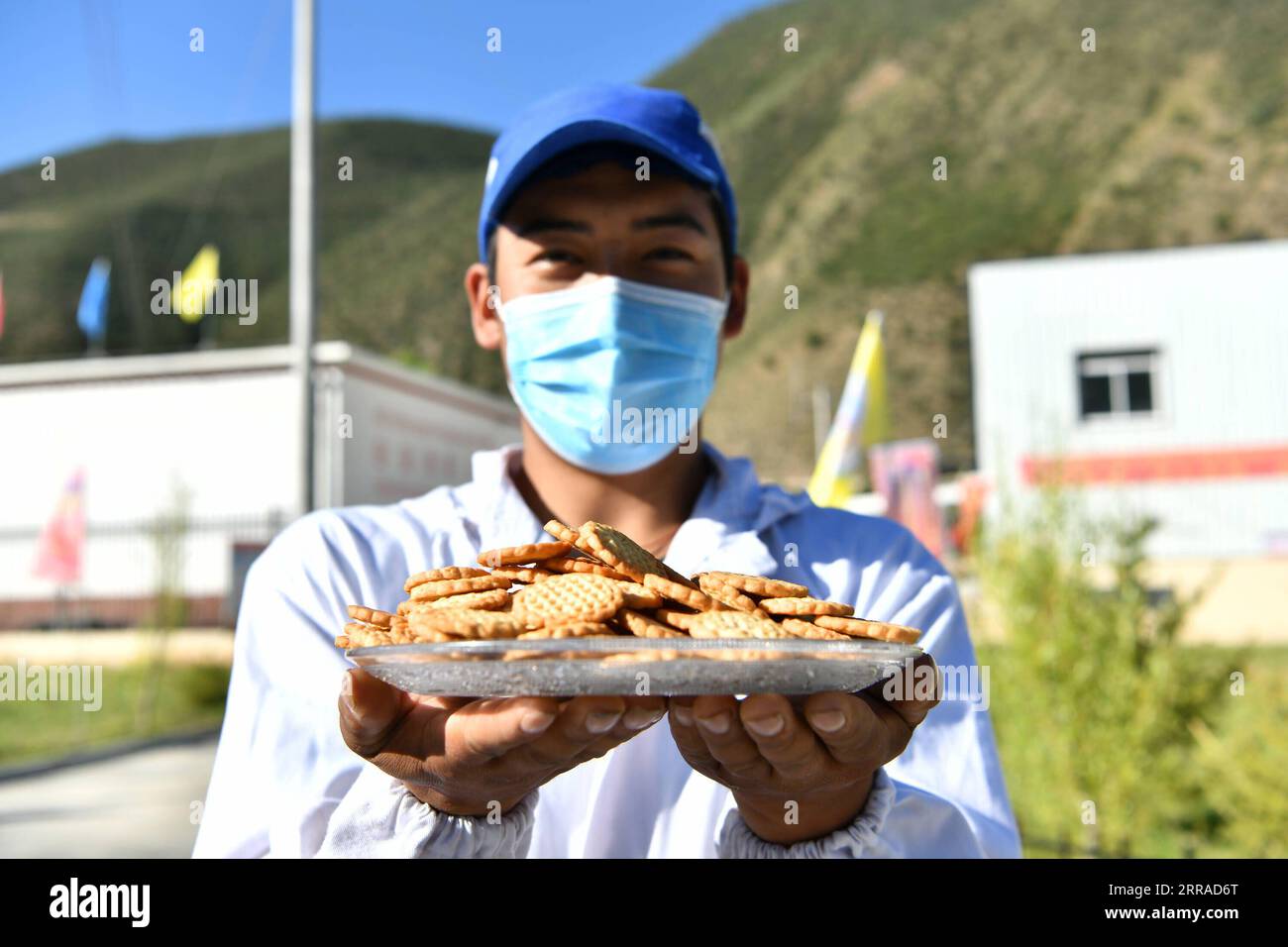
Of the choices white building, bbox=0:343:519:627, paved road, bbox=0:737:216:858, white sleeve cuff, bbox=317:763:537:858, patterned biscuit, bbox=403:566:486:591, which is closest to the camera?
patterned biscuit, bbox=403:566:486:591

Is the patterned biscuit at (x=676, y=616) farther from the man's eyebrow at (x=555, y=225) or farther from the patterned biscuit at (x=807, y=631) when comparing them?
the man's eyebrow at (x=555, y=225)

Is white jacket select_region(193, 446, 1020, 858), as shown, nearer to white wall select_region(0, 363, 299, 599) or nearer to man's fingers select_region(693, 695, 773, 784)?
man's fingers select_region(693, 695, 773, 784)

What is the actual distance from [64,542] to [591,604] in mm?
20951

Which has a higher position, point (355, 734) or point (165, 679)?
point (355, 734)

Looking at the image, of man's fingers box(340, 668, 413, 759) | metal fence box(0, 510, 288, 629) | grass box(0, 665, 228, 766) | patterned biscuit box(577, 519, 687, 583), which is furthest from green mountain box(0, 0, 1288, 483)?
man's fingers box(340, 668, 413, 759)

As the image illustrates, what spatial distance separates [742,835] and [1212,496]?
20.5 meters

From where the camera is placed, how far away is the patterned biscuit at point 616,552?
1.57m

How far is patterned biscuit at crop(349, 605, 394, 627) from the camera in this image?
5.05 feet

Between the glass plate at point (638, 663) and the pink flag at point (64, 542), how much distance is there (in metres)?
20.8

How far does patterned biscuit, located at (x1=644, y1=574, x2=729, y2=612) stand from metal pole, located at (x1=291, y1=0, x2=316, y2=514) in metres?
5.88

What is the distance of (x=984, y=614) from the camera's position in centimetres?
963

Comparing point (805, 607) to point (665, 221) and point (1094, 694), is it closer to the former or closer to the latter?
point (665, 221)
